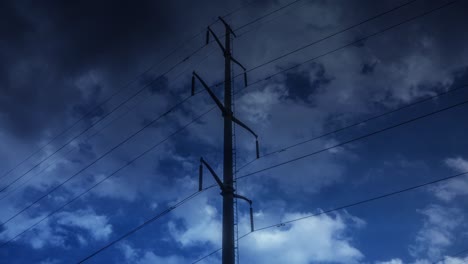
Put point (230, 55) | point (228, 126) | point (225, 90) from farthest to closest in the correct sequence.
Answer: point (230, 55), point (225, 90), point (228, 126)

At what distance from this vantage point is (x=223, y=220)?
15.8 meters

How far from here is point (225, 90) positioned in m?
20.1

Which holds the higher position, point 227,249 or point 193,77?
point 193,77

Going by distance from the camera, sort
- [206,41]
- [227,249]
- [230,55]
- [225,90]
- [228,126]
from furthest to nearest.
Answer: [206,41]
[230,55]
[225,90]
[228,126]
[227,249]

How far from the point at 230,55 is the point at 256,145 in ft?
19.5

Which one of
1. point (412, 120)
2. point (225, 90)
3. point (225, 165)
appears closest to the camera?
point (412, 120)

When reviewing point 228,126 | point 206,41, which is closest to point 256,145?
point 228,126

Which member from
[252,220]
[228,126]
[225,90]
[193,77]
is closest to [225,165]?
[228,126]

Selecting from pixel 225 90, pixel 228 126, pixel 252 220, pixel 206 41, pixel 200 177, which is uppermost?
pixel 206 41

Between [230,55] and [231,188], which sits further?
[230,55]

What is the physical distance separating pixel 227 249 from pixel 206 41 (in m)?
14.4

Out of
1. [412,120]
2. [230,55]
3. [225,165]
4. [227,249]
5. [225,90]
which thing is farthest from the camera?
[230,55]

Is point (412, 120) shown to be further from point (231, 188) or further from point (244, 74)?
point (244, 74)

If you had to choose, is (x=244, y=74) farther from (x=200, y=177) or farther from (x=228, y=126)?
(x=200, y=177)
